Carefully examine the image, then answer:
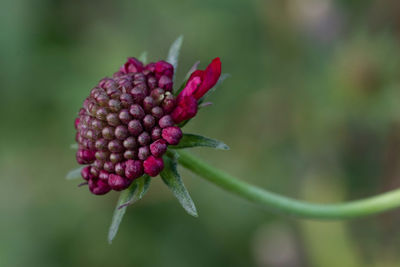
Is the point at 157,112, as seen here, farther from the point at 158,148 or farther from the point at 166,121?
the point at 158,148

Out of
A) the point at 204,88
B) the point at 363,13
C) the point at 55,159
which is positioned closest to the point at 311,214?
the point at 204,88

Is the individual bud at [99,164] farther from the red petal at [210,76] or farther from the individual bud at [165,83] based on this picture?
the red petal at [210,76]

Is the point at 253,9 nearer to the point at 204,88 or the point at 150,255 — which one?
the point at 150,255

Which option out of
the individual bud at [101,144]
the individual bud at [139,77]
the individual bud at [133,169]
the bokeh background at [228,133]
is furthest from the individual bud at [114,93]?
the bokeh background at [228,133]

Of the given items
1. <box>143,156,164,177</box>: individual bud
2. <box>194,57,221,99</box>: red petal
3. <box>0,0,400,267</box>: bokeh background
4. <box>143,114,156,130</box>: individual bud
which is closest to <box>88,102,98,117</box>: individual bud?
<box>143,114,156,130</box>: individual bud

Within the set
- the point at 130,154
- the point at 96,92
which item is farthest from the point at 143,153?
the point at 96,92

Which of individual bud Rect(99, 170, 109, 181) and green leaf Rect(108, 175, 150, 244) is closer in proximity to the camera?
green leaf Rect(108, 175, 150, 244)

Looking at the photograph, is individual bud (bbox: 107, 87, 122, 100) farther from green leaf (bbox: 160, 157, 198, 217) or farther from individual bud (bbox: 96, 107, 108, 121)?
green leaf (bbox: 160, 157, 198, 217)
